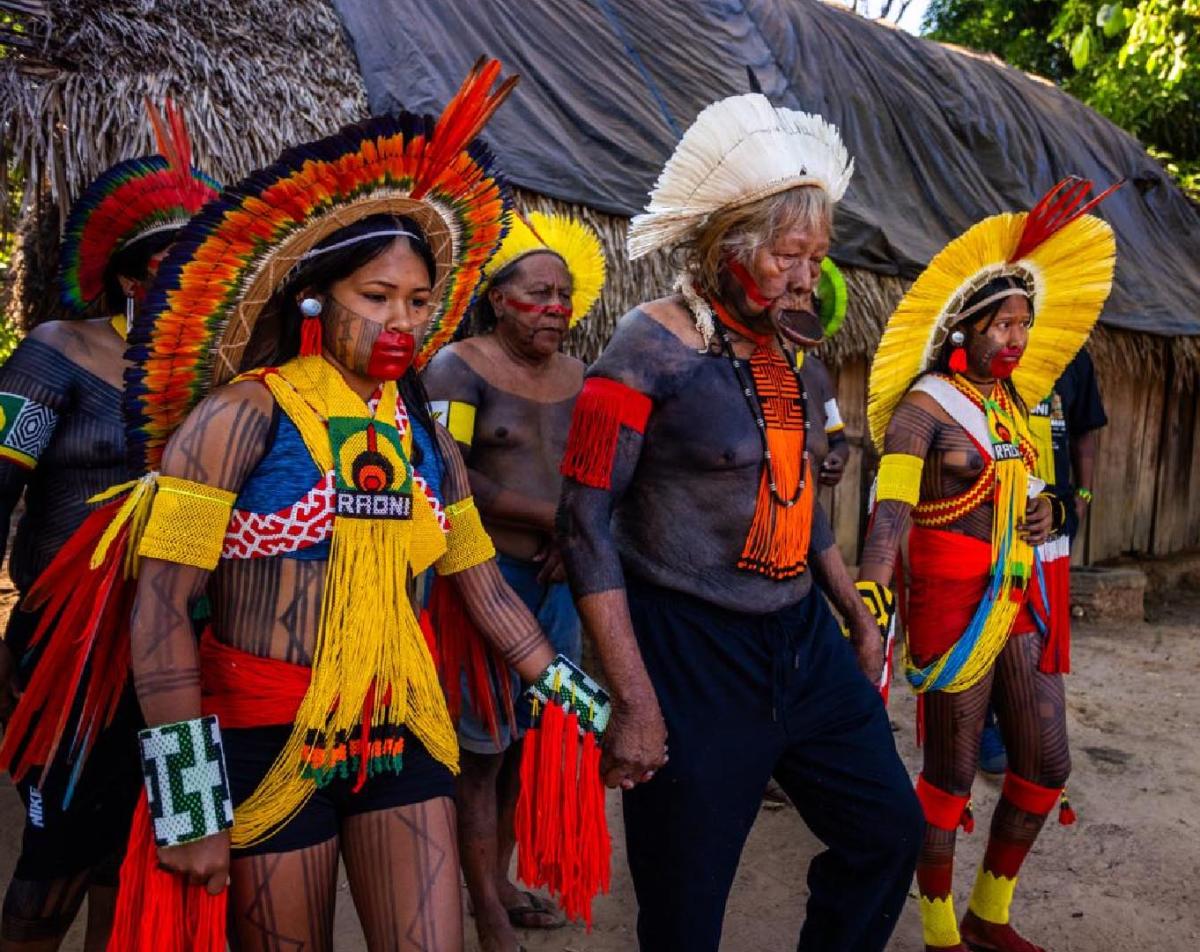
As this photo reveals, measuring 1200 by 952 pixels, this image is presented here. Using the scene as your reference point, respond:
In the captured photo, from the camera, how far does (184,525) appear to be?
1892 mm

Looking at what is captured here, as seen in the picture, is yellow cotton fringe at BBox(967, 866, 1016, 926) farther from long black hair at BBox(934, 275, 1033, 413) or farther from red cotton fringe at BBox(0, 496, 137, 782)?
red cotton fringe at BBox(0, 496, 137, 782)

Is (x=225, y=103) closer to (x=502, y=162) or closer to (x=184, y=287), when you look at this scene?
(x=502, y=162)

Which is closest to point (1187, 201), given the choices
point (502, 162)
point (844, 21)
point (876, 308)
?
point (844, 21)

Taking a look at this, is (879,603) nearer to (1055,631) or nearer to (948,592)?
(948,592)

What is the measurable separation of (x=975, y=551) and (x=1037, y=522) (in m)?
0.24

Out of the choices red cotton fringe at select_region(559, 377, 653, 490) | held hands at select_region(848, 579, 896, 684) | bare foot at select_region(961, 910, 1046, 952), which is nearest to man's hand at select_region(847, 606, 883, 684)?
held hands at select_region(848, 579, 896, 684)

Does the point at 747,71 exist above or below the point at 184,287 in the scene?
above

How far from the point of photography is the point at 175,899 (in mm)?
1876

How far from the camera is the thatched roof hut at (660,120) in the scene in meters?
4.79

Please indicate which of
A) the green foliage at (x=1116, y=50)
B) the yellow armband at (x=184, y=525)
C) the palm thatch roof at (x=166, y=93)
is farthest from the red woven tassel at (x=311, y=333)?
the green foliage at (x=1116, y=50)

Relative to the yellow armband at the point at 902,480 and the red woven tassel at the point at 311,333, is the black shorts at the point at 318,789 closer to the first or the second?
the red woven tassel at the point at 311,333

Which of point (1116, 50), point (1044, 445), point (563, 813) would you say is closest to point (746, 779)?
point (563, 813)

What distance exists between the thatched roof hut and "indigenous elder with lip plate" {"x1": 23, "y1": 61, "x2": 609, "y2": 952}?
9.62 ft

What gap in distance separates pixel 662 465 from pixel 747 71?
553 cm
